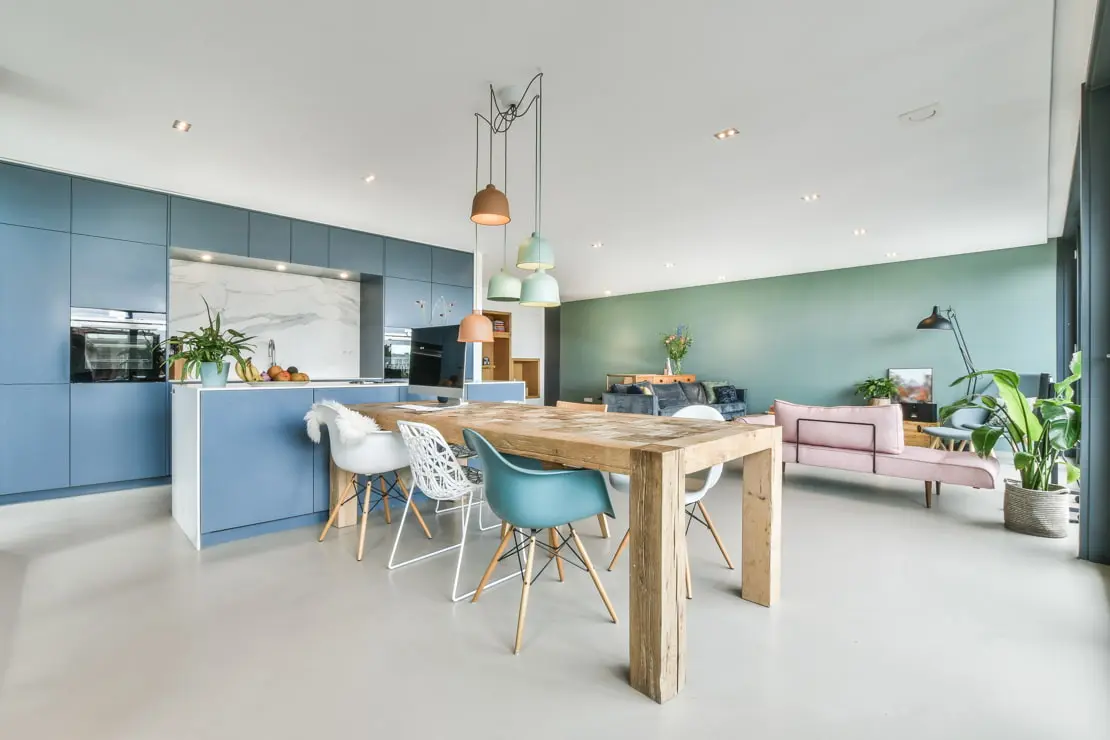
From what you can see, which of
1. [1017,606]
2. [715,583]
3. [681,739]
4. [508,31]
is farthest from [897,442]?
[508,31]

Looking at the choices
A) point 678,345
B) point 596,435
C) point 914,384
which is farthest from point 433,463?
point 678,345

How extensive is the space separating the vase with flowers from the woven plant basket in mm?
5914

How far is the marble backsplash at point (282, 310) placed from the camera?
5.02 m

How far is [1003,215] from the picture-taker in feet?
16.2

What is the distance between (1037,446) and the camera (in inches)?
129

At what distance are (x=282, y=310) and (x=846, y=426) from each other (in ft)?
18.2

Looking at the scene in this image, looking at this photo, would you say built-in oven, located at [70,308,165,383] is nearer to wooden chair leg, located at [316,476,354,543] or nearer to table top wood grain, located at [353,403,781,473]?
wooden chair leg, located at [316,476,354,543]

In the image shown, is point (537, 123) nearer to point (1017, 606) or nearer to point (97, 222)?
point (1017, 606)

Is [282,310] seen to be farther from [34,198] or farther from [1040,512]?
[1040,512]

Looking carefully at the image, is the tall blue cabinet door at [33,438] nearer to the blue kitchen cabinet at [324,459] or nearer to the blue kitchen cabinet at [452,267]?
the blue kitchen cabinet at [324,459]

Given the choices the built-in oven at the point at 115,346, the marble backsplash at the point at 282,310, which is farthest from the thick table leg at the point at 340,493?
the marble backsplash at the point at 282,310

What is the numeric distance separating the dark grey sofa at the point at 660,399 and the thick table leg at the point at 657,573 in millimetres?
4023

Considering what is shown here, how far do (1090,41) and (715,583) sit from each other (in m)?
3.02

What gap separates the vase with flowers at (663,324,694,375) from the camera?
9047mm
